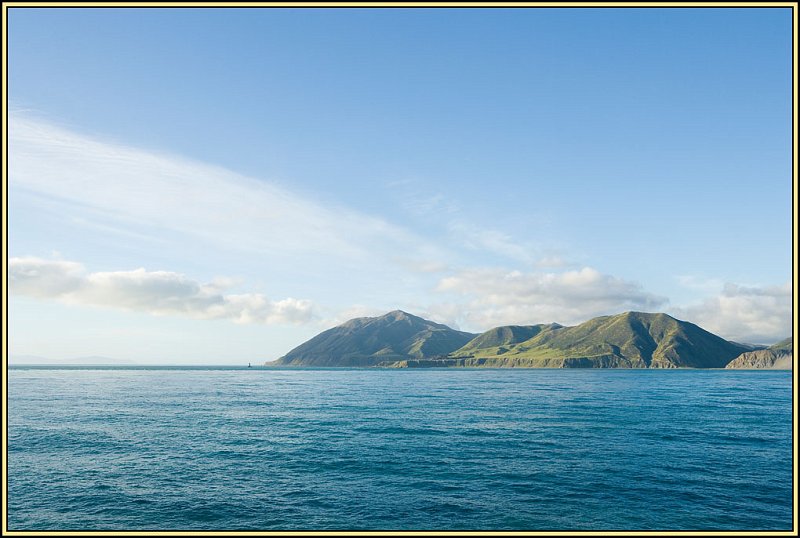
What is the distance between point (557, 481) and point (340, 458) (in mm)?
29304

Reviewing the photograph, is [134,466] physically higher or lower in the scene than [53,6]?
lower

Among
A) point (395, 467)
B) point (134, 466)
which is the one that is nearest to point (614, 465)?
point (395, 467)

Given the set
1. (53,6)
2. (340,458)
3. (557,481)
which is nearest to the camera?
(53,6)

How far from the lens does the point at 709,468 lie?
2387 inches

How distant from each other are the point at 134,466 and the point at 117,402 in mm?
93933

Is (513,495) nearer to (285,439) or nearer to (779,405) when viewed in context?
(285,439)

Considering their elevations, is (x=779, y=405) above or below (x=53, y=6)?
below

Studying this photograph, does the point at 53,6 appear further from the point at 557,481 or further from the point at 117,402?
the point at 117,402

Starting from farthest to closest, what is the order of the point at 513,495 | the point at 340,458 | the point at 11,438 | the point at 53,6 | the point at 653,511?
1. the point at 11,438
2. the point at 340,458
3. the point at 513,495
4. the point at 653,511
5. the point at 53,6

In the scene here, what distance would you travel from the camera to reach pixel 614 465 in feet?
202

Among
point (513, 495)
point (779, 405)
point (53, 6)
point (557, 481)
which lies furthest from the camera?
point (779, 405)

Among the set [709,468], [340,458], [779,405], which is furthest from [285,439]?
[779,405]

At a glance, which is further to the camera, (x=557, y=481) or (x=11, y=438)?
(x=11, y=438)

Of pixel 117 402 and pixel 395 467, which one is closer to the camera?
pixel 395 467
